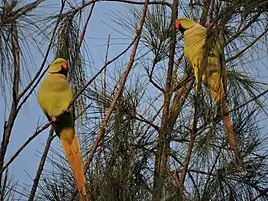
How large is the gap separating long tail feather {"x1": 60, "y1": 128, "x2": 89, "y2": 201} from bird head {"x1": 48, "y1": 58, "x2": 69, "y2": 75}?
0.13 meters

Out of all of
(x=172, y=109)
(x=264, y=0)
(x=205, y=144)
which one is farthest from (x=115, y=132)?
(x=264, y=0)

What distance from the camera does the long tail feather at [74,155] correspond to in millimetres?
979

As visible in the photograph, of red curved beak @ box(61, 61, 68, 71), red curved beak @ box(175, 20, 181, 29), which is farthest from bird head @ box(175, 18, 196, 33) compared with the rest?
red curved beak @ box(61, 61, 68, 71)

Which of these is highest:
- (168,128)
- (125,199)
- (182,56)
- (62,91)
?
(182,56)

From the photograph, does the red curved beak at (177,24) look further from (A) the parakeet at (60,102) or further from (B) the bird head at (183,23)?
(A) the parakeet at (60,102)

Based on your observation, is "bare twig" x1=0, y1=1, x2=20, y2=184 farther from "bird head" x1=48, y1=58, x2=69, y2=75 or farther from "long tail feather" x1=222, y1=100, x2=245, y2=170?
"long tail feather" x1=222, y1=100, x2=245, y2=170

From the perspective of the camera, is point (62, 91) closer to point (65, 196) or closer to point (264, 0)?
point (65, 196)

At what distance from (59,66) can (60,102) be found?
0.29 ft

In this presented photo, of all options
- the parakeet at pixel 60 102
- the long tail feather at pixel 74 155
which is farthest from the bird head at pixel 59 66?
the long tail feather at pixel 74 155

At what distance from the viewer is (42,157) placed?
1.00 metres

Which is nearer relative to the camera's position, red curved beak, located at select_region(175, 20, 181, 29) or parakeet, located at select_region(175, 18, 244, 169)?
parakeet, located at select_region(175, 18, 244, 169)

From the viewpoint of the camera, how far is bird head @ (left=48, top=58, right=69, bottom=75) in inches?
45.3

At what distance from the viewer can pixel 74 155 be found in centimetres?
110

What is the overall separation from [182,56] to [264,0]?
55 centimetres
